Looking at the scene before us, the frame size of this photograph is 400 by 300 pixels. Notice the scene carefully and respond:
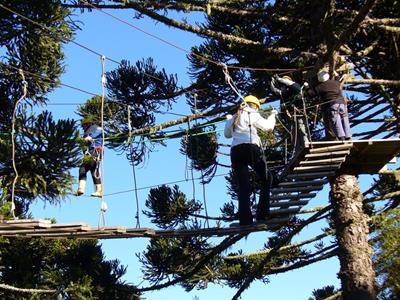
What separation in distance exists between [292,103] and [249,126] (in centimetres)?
85

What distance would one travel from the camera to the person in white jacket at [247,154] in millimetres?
6523

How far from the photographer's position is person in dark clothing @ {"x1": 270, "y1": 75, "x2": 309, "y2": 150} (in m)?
6.70

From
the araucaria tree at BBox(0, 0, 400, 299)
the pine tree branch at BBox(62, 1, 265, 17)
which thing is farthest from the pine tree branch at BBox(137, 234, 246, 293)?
the pine tree branch at BBox(62, 1, 265, 17)

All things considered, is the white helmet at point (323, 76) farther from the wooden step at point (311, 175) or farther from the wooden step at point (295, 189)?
the wooden step at point (295, 189)

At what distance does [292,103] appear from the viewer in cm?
727

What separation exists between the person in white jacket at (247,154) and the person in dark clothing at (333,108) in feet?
1.70

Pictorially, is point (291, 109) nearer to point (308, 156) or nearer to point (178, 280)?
point (308, 156)

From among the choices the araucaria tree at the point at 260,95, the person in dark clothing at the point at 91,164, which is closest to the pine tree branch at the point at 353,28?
the araucaria tree at the point at 260,95

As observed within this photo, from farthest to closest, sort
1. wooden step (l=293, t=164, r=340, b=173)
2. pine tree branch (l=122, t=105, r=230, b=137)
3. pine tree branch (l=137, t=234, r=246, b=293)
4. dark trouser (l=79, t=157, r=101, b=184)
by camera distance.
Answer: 1. pine tree branch (l=122, t=105, r=230, b=137)
2. pine tree branch (l=137, t=234, r=246, b=293)
3. dark trouser (l=79, t=157, r=101, b=184)
4. wooden step (l=293, t=164, r=340, b=173)

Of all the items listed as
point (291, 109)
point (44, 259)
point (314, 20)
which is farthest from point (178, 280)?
point (314, 20)

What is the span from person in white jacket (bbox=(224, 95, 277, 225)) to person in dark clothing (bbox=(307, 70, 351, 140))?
520 millimetres

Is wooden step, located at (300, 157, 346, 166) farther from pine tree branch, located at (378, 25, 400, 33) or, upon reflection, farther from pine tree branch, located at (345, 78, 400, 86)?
pine tree branch, located at (378, 25, 400, 33)

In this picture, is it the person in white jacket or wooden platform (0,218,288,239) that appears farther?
the person in white jacket

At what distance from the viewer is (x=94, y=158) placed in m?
7.25
